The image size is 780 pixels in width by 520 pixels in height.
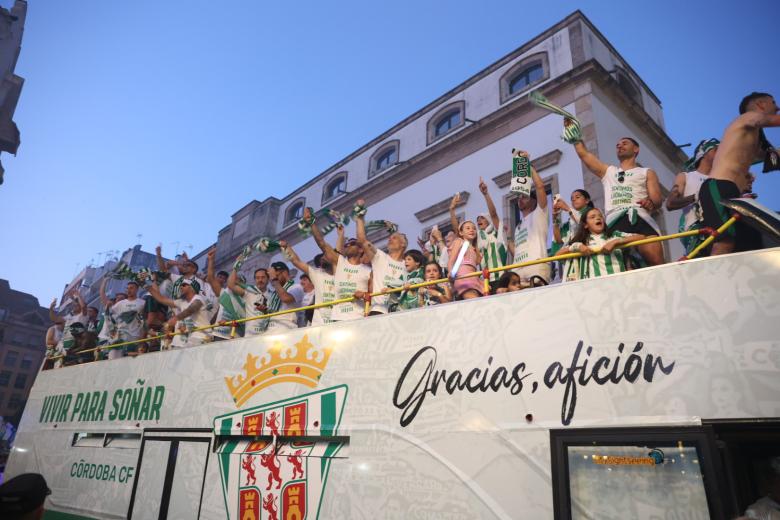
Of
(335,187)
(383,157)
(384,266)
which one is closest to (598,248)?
(384,266)

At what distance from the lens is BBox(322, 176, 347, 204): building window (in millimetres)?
17172

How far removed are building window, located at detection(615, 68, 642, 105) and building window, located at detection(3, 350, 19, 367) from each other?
191ft

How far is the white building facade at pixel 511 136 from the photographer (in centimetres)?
1054

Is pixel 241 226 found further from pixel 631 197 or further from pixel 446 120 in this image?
pixel 631 197

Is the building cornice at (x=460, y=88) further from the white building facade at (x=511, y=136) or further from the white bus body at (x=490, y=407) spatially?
the white bus body at (x=490, y=407)

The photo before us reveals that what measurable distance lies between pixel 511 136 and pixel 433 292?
7755mm

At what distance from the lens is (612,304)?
3484mm

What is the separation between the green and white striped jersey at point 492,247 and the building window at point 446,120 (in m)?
8.09

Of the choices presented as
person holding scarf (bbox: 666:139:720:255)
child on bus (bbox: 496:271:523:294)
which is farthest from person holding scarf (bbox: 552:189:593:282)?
person holding scarf (bbox: 666:139:720:255)

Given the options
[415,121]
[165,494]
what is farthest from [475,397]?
[415,121]

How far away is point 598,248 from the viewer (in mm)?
3883

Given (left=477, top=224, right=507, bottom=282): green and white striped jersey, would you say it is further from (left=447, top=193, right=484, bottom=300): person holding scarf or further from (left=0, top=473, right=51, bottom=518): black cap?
(left=0, top=473, right=51, bottom=518): black cap

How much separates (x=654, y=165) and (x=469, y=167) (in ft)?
15.1

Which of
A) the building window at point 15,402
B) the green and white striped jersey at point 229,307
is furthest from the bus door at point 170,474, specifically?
the building window at point 15,402
